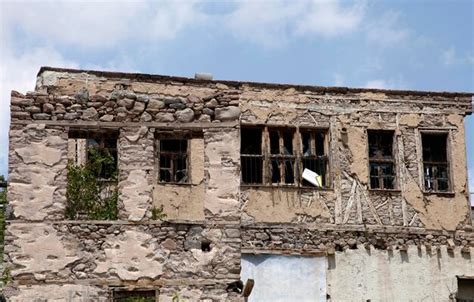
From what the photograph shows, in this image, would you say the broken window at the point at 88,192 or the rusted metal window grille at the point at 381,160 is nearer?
the broken window at the point at 88,192

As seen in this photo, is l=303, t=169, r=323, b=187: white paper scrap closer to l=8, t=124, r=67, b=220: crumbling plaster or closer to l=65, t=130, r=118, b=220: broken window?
l=65, t=130, r=118, b=220: broken window

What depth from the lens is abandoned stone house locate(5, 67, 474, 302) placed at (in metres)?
13.3

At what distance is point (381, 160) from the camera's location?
22250mm

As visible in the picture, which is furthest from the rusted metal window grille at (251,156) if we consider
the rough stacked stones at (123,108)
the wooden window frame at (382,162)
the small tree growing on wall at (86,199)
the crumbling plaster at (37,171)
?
the crumbling plaster at (37,171)

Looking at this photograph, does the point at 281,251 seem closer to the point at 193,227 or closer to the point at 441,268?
the point at 441,268

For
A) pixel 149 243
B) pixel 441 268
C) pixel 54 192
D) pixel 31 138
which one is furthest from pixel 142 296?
pixel 441 268

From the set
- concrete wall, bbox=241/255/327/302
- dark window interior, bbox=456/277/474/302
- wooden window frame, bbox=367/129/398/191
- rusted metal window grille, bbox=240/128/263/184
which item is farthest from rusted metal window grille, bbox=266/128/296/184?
dark window interior, bbox=456/277/474/302

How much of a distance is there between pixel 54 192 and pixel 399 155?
10.9 metres

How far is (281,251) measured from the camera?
18188mm

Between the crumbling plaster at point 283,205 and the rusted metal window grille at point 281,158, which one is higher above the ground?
the rusted metal window grille at point 281,158

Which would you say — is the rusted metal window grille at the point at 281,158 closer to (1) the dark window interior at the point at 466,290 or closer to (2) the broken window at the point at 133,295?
(1) the dark window interior at the point at 466,290

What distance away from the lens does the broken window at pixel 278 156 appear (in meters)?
21.3

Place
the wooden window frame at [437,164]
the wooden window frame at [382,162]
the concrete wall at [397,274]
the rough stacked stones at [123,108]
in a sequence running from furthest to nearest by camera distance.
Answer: the wooden window frame at [437,164] → the wooden window frame at [382,162] → the concrete wall at [397,274] → the rough stacked stones at [123,108]

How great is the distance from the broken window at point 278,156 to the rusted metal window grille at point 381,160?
119cm
